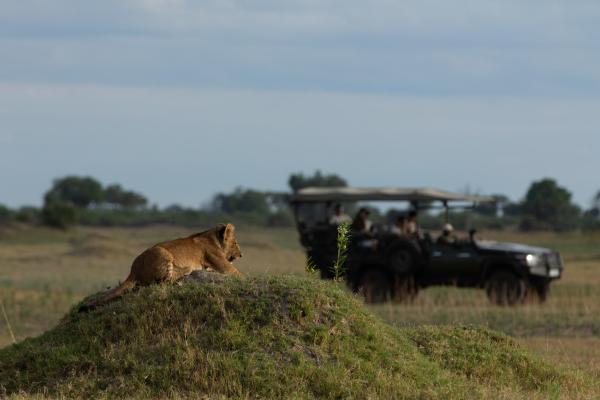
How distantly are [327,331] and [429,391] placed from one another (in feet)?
3.49

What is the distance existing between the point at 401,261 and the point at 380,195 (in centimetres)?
166

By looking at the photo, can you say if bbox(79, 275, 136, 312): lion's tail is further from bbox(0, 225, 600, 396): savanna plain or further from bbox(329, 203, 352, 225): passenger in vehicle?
bbox(329, 203, 352, 225): passenger in vehicle

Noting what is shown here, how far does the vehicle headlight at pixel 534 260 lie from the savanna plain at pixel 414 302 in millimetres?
794

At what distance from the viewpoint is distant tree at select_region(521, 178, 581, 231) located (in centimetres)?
8069

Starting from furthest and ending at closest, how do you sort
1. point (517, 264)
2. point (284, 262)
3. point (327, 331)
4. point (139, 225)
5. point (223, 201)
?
point (223, 201) → point (139, 225) → point (284, 262) → point (517, 264) → point (327, 331)

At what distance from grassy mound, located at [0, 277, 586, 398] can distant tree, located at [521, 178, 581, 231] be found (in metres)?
68.9

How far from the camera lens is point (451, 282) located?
23.2m

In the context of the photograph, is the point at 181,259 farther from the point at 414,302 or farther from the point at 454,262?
the point at 414,302

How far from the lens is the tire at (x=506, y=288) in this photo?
2277 cm

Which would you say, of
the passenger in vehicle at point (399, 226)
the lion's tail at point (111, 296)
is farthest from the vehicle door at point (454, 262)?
the lion's tail at point (111, 296)

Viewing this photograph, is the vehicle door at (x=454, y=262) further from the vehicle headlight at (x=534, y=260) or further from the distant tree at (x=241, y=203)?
the distant tree at (x=241, y=203)

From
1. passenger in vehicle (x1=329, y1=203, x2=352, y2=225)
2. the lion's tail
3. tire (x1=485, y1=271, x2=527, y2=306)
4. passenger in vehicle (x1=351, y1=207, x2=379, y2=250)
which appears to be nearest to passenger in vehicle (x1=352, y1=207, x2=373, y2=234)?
passenger in vehicle (x1=351, y1=207, x2=379, y2=250)

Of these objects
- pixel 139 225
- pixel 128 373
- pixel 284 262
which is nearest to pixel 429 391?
pixel 128 373

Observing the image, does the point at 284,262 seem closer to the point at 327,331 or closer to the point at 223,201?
the point at 327,331
